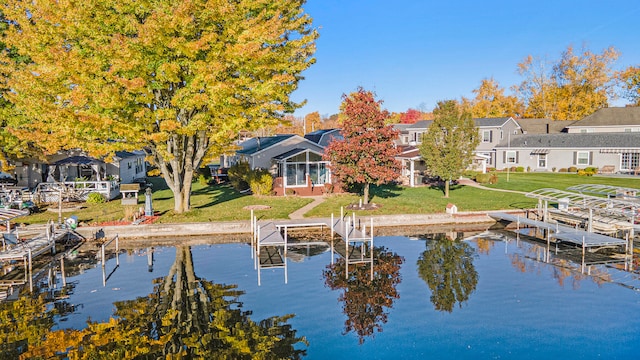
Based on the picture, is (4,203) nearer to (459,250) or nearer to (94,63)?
(94,63)

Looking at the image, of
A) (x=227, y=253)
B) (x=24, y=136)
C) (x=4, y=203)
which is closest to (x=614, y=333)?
(x=227, y=253)

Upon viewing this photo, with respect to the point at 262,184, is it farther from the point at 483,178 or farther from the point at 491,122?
the point at 491,122

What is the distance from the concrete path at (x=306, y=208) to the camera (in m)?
24.5

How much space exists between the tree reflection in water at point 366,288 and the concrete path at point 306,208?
664 cm

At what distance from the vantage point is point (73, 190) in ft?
96.1

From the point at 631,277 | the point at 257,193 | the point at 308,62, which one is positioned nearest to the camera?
the point at 631,277

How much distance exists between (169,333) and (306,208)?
1615cm

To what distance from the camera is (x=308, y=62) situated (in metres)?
25.1

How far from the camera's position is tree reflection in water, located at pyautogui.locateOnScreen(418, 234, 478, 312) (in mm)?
13992

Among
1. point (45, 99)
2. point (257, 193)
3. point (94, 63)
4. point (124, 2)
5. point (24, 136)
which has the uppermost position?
point (124, 2)

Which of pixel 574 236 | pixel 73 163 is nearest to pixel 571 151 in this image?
pixel 574 236

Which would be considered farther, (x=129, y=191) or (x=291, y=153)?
(x=291, y=153)

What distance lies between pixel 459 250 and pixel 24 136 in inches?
887

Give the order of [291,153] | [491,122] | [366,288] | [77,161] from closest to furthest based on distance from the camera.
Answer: [366,288], [77,161], [291,153], [491,122]
